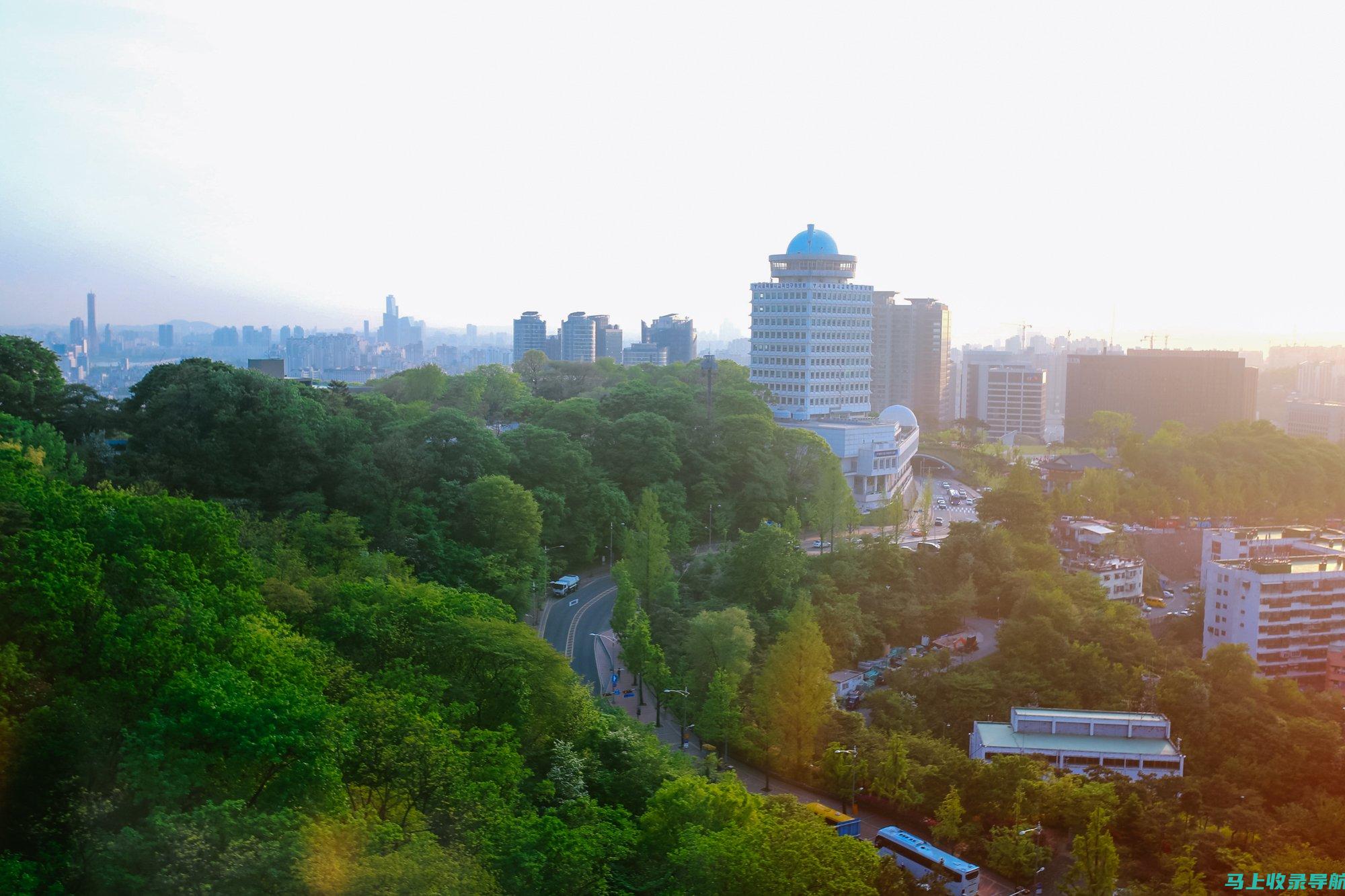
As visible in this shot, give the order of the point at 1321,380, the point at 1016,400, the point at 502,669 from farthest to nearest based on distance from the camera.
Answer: the point at 1321,380 → the point at 1016,400 → the point at 502,669

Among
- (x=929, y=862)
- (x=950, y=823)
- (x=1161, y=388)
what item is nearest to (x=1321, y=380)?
(x=1161, y=388)

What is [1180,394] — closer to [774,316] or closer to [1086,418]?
[1086,418]

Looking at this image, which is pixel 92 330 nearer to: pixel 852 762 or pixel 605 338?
pixel 852 762

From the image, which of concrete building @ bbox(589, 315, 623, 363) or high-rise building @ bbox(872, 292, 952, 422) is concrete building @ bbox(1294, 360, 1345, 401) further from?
concrete building @ bbox(589, 315, 623, 363)

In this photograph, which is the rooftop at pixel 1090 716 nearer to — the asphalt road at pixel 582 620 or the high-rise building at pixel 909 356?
the asphalt road at pixel 582 620

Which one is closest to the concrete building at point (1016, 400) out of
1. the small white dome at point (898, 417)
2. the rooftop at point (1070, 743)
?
the small white dome at point (898, 417)

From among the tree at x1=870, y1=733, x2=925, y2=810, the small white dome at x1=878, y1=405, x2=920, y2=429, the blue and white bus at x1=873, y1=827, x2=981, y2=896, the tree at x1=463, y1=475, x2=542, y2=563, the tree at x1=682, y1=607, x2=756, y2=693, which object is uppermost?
the small white dome at x1=878, y1=405, x2=920, y2=429

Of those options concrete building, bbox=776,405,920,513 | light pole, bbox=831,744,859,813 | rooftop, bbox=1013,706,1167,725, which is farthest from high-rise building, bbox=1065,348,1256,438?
light pole, bbox=831,744,859,813
